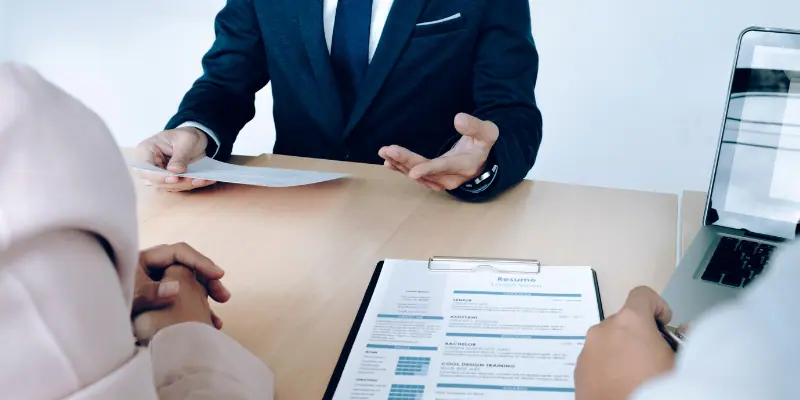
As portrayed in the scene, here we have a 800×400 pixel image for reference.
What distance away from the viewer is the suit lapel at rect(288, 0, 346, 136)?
48.5 inches

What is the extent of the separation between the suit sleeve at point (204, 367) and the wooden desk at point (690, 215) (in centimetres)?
51

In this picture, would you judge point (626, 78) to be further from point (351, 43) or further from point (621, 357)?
point (621, 357)

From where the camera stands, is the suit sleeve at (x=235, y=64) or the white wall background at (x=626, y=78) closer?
the suit sleeve at (x=235, y=64)

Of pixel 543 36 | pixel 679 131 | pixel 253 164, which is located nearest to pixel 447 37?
pixel 253 164

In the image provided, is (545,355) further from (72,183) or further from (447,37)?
(447,37)

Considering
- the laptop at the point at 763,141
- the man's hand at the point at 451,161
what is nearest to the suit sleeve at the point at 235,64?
the man's hand at the point at 451,161

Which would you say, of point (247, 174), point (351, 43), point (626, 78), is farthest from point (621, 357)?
point (626, 78)

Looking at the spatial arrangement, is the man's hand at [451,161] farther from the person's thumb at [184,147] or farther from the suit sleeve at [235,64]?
the suit sleeve at [235,64]

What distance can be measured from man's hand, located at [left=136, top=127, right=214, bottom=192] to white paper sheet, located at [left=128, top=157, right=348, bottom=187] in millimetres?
11

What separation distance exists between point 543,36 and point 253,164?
1455 millimetres

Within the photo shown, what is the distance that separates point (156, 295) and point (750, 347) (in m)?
0.47

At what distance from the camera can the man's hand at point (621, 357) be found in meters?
0.51

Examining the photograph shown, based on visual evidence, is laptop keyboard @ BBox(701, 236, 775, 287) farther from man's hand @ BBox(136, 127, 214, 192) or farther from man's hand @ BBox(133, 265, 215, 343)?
man's hand @ BBox(136, 127, 214, 192)

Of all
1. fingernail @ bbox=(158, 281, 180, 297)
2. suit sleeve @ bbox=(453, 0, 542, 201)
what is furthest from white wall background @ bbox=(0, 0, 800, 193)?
fingernail @ bbox=(158, 281, 180, 297)
